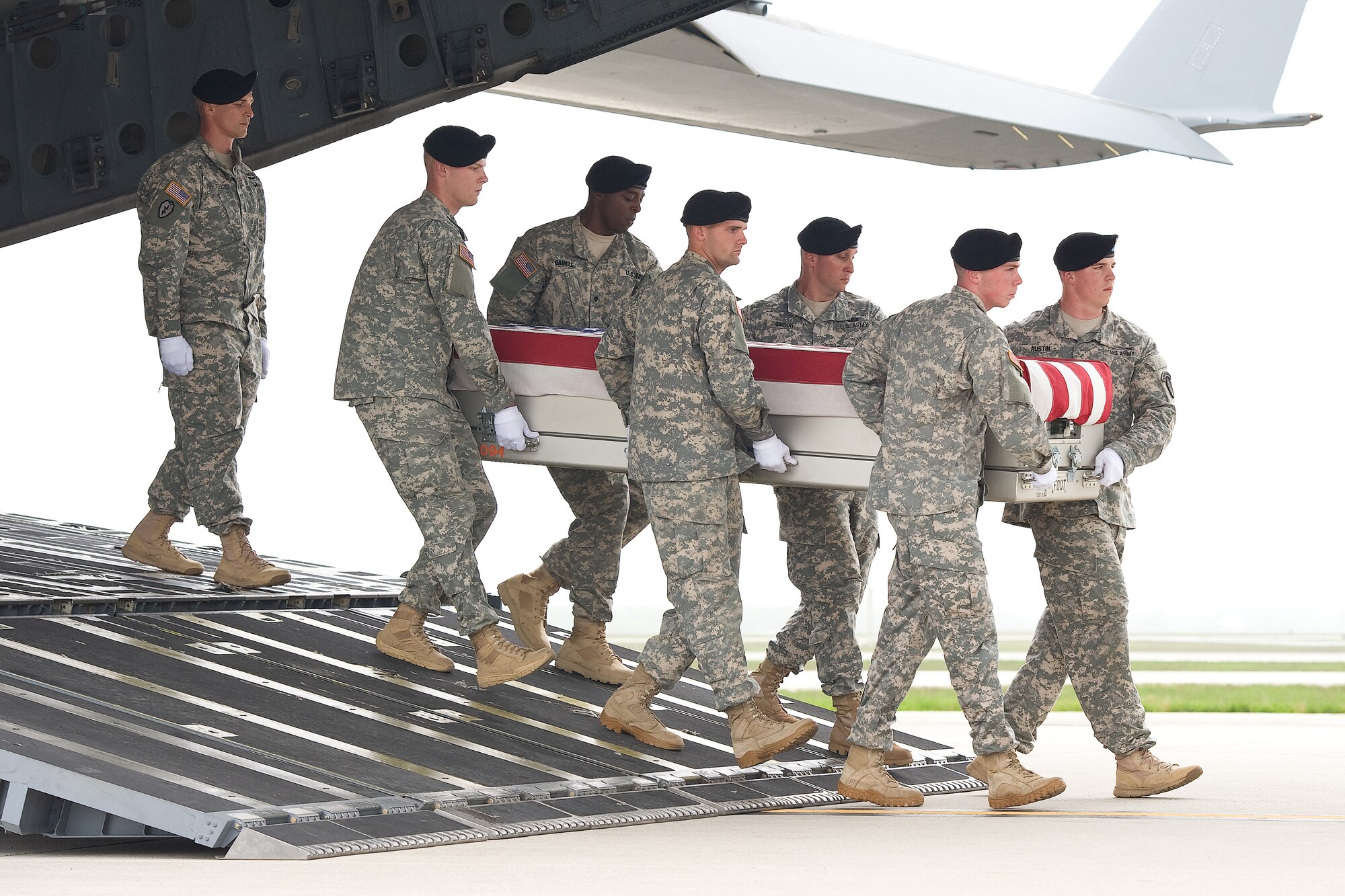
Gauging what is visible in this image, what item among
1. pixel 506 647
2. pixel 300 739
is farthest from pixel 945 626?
pixel 300 739

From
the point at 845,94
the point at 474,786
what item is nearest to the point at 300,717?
the point at 474,786

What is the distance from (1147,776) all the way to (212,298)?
414 centimetres

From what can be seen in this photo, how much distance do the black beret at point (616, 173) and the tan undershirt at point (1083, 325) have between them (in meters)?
1.76

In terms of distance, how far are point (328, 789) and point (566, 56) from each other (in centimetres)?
347

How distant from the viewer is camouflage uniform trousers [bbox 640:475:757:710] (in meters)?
5.33

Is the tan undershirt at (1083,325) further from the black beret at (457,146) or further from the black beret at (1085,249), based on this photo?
the black beret at (457,146)

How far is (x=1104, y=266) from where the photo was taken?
5.85 m

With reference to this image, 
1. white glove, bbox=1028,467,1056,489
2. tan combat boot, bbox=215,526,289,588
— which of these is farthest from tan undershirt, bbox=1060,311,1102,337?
tan combat boot, bbox=215,526,289,588

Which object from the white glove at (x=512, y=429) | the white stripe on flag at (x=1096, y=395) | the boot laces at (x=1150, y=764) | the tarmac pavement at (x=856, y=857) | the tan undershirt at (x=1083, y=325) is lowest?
the tarmac pavement at (x=856, y=857)

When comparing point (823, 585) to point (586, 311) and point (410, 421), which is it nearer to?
point (586, 311)

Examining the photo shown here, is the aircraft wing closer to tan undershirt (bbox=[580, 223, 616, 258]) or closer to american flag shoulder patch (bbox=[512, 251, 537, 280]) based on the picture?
tan undershirt (bbox=[580, 223, 616, 258])

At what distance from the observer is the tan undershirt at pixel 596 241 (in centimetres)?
627

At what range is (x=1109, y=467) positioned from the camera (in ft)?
18.3

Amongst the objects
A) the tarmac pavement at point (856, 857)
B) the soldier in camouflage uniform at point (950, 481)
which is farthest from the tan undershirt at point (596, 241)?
the tarmac pavement at point (856, 857)
